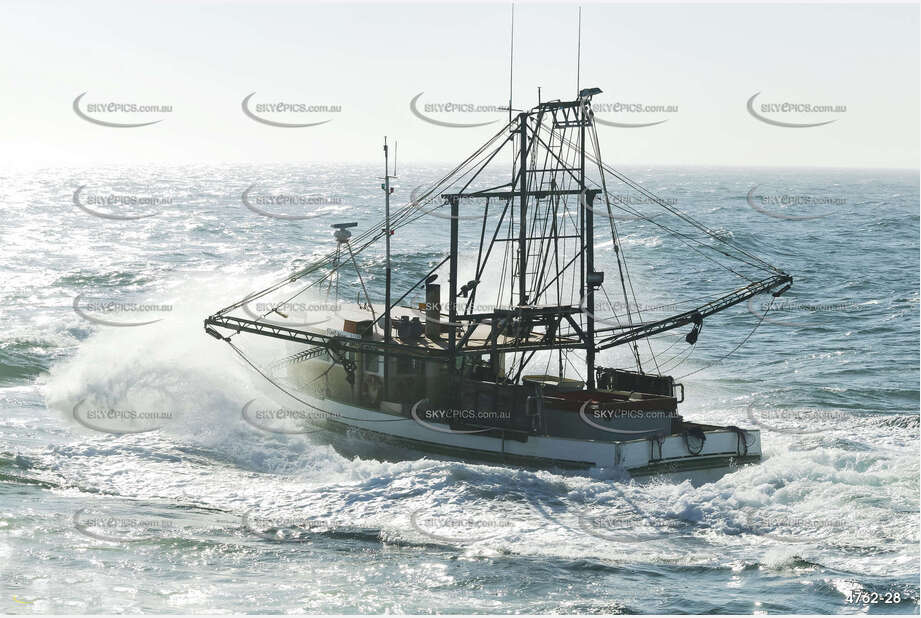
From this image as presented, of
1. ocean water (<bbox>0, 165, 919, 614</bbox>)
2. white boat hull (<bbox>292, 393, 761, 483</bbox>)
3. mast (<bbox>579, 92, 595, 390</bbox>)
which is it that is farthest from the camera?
mast (<bbox>579, 92, 595, 390</bbox>)

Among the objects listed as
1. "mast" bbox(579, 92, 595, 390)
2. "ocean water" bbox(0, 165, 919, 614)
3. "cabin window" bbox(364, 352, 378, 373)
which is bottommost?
"ocean water" bbox(0, 165, 919, 614)

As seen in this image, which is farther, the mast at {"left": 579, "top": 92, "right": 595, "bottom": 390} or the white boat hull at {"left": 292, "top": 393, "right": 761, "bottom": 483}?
the mast at {"left": 579, "top": 92, "right": 595, "bottom": 390}

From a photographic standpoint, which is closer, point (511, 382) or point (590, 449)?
point (590, 449)

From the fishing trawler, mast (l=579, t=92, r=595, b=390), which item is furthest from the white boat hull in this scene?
mast (l=579, t=92, r=595, b=390)

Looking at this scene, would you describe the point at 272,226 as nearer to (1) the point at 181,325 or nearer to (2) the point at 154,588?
(1) the point at 181,325

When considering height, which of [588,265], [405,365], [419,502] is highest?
[588,265]

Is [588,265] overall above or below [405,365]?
above

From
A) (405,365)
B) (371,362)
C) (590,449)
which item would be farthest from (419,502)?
(371,362)

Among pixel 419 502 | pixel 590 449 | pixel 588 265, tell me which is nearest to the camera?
pixel 419 502

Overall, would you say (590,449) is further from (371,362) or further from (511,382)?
(371,362)

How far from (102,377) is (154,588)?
50.4ft

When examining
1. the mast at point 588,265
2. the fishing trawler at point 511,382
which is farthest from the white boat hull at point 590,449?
the mast at point 588,265

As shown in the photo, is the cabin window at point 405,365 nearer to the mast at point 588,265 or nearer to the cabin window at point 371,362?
the cabin window at point 371,362

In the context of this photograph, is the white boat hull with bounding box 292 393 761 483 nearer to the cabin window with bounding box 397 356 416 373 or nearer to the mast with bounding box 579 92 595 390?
the cabin window with bounding box 397 356 416 373
